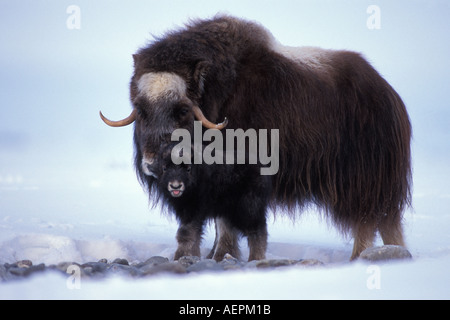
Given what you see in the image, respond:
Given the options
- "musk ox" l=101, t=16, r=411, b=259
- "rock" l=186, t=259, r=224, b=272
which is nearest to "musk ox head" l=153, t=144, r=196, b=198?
"musk ox" l=101, t=16, r=411, b=259

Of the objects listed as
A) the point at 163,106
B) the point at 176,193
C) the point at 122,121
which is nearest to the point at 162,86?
the point at 163,106

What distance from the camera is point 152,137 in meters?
3.91

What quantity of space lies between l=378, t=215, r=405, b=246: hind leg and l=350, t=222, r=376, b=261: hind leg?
0.27ft

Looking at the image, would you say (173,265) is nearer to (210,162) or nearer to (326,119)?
(210,162)

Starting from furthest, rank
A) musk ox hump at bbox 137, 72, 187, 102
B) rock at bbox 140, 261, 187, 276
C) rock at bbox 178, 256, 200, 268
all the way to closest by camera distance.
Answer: musk ox hump at bbox 137, 72, 187, 102
rock at bbox 178, 256, 200, 268
rock at bbox 140, 261, 187, 276

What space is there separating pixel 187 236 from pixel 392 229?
1.50 m

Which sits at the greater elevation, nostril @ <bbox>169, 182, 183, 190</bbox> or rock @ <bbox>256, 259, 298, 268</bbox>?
nostril @ <bbox>169, 182, 183, 190</bbox>

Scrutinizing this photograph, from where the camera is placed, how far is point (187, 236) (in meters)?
3.98

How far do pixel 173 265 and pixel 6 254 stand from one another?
1.64 metres

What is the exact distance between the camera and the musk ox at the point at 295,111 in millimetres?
4051

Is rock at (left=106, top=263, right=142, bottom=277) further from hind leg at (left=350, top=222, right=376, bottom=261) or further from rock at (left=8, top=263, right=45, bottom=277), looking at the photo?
hind leg at (left=350, top=222, right=376, bottom=261)

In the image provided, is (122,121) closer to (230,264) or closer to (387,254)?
(230,264)

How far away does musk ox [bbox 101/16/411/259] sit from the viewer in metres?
4.05

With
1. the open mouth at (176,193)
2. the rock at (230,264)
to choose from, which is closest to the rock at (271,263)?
A: the rock at (230,264)
